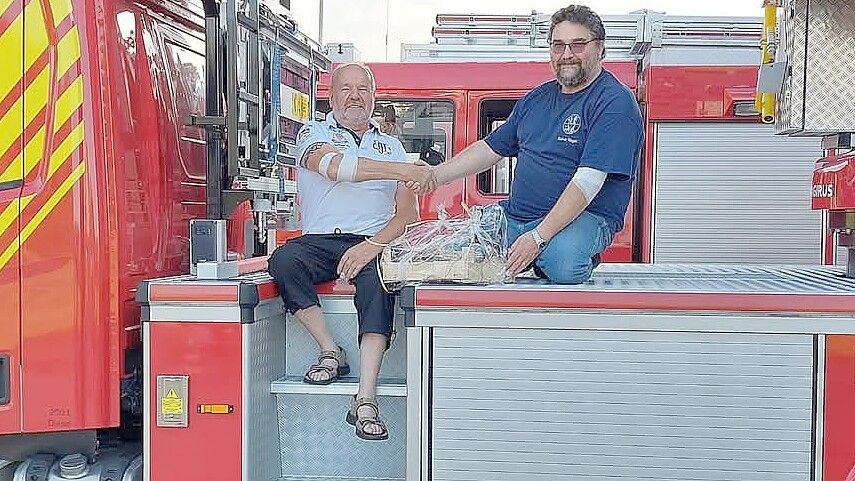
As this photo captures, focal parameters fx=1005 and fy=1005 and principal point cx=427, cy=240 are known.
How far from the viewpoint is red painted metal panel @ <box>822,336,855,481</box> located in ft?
8.98

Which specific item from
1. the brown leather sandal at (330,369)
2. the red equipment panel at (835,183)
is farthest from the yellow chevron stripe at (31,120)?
the red equipment panel at (835,183)

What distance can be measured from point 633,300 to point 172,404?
137cm

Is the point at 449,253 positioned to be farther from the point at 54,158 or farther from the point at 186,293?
the point at 54,158

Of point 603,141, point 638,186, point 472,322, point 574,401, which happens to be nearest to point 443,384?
point 472,322

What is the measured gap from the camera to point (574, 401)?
2.84m

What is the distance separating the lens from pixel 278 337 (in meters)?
3.32

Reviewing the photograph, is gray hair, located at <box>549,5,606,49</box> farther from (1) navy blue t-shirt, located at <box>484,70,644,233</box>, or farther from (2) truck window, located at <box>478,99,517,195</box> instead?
(2) truck window, located at <box>478,99,517,195</box>

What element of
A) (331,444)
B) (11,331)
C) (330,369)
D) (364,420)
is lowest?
(331,444)

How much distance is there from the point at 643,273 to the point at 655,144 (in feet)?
8.12

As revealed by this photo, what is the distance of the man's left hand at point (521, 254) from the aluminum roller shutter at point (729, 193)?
9.71 feet

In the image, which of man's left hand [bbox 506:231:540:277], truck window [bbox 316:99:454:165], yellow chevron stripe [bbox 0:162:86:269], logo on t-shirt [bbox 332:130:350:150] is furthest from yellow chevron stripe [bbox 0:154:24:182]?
truck window [bbox 316:99:454:165]

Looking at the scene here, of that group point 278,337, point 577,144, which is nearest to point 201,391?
point 278,337

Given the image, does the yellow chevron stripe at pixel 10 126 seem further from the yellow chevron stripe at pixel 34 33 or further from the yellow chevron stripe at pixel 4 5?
the yellow chevron stripe at pixel 4 5

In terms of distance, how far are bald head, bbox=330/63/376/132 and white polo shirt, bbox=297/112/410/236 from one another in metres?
0.04
